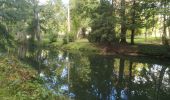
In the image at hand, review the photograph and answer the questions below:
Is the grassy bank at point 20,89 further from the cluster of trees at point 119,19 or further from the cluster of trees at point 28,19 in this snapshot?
the cluster of trees at point 119,19

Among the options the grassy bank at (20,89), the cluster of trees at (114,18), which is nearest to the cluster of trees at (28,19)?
the cluster of trees at (114,18)

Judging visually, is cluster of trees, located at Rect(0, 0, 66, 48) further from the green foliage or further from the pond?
the green foliage

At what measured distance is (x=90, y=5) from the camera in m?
42.9

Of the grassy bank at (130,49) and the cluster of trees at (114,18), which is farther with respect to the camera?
the grassy bank at (130,49)

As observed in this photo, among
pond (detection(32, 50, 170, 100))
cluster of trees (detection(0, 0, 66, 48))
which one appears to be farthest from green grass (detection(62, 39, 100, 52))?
pond (detection(32, 50, 170, 100))

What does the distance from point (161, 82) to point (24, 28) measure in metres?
44.9

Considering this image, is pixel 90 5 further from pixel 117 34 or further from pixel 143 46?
pixel 143 46

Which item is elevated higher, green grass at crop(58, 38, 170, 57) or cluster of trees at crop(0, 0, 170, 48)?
cluster of trees at crop(0, 0, 170, 48)

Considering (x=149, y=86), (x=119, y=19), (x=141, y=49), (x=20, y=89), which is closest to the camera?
(x=20, y=89)

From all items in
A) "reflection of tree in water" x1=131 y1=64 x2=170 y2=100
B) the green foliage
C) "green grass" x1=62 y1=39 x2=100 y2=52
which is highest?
the green foliage

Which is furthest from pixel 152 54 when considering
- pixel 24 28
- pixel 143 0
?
pixel 24 28

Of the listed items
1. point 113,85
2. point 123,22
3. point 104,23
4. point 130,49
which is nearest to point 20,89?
point 113,85

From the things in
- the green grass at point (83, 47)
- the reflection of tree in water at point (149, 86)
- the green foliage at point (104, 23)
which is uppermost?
the green foliage at point (104, 23)

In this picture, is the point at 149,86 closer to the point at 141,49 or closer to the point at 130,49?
the point at 141,49
